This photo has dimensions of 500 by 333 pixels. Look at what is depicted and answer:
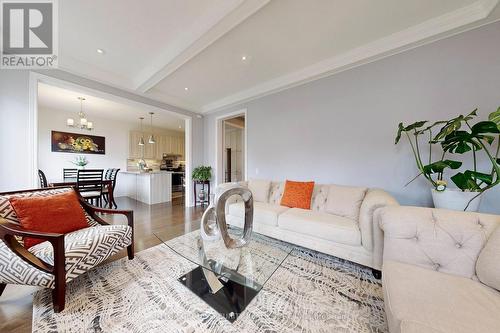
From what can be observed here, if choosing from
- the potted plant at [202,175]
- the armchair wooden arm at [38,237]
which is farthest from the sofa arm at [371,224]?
the potted plant at [202,175]

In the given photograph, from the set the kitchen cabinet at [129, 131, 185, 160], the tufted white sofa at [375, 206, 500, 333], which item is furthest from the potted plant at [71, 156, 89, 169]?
the tufted white sofa at [375, 206, 500, 333]

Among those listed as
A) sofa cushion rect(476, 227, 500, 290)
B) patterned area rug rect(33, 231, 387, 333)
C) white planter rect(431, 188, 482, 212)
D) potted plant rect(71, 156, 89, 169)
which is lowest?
patterned area rug rect(33, 231, 387, 333)

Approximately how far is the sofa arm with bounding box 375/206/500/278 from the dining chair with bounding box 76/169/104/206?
4978 millimetres

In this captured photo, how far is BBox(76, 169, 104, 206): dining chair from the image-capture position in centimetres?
354

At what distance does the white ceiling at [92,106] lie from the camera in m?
3.81

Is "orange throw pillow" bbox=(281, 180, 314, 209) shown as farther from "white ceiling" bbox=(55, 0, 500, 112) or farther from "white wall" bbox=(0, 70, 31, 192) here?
"white wall" bbox=(0, 70, 31, 192)

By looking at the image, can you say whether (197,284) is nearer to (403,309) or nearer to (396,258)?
(403,309)

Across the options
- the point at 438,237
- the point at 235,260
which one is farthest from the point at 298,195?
the point at 438,237

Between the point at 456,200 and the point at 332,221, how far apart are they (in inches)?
44.9

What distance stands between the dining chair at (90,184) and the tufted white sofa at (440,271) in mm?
4926

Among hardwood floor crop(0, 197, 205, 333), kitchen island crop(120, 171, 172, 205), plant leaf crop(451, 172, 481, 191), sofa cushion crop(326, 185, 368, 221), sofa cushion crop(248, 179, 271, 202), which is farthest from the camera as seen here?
kitchen island crop(120, 171, 172, 205)

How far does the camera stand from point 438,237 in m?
1.19

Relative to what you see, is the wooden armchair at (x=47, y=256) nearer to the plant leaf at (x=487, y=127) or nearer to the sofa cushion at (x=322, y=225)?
the sofa cushion at (x=322, y=225)

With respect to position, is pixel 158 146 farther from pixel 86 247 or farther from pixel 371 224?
pixel 371 224
